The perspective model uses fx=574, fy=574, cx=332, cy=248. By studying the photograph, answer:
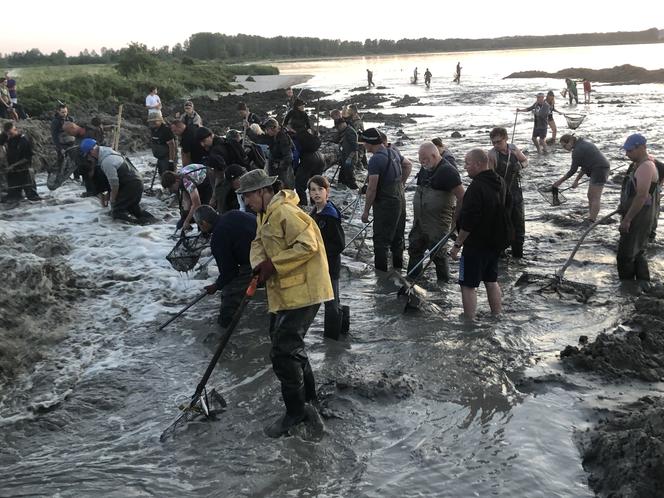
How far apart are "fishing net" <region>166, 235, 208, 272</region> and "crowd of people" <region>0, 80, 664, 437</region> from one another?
1.91 ft

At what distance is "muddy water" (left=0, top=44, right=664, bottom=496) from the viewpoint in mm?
4051

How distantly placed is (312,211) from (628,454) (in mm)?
3528

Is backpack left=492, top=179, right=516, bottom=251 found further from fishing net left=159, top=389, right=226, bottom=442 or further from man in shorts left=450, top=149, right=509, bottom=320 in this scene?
fishing net left=159, top=389, right=226, bottom=442

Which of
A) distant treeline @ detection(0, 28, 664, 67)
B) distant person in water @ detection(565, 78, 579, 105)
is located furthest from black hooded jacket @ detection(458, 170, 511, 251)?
distant treeline @ detection(0, 28, 664, 67)

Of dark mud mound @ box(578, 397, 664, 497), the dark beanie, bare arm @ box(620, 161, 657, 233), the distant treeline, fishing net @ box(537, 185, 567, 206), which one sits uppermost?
the distant treeline

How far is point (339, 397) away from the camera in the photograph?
5023 millimetres

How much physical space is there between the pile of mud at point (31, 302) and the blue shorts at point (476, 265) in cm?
460

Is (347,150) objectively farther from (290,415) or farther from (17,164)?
(290,415)

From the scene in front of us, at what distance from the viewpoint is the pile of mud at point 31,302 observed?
609 cm

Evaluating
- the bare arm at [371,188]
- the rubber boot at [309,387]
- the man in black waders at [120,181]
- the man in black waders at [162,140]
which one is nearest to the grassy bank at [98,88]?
the man in black waders at [162,140]

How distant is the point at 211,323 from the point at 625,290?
5.12m

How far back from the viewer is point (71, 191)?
13641 mm

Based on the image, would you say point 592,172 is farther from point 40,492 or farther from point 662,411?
point 40,492

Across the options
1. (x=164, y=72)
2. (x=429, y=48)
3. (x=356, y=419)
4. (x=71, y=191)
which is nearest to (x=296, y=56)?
(x=429, y=48)
